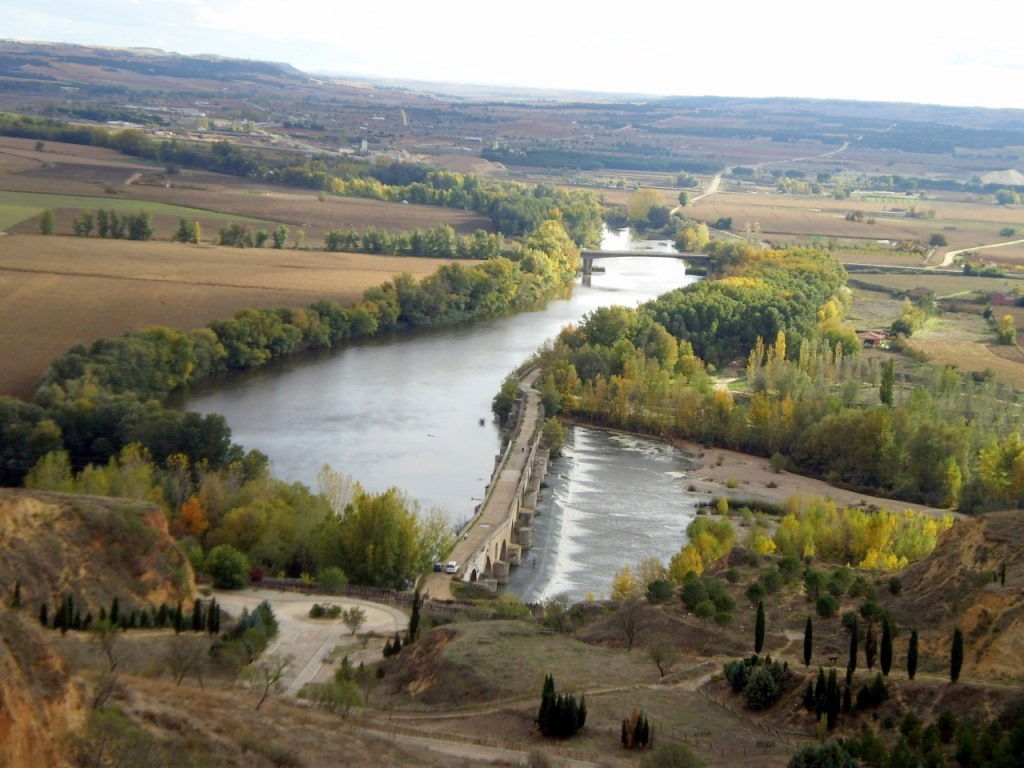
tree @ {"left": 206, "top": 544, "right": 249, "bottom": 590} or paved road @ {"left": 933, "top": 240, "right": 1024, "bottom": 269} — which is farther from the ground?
paved road @ {"left": 933, "top": 240, "right": 1024, "bottom": 269}

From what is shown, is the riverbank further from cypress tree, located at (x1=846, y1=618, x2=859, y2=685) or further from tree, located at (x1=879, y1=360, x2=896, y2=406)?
cypress tree, located at (x1=846, y1=618, x2=859, y2=685)

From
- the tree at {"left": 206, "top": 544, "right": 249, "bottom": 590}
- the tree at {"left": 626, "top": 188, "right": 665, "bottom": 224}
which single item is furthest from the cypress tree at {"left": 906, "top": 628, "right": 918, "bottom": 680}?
the tree at {"left": 626, "top": 188, "right": 665, "bottom": 224}

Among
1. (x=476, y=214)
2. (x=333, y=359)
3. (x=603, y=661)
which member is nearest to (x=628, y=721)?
(x=603, y=661)

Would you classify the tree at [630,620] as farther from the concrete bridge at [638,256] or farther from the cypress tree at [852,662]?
the concrete bridge at [638,256]

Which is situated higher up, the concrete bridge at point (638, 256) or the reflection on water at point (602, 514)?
the concrete bridge at point (638, 256)

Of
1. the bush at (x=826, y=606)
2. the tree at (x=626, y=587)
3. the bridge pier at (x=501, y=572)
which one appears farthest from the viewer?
the bridge pier at (x=501, y=572)

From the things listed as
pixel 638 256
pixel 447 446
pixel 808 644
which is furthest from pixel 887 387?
pixel 638 256

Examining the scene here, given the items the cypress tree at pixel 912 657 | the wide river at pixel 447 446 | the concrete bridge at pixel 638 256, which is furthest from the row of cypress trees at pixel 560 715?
the concrete bridge at pixel 638 256
